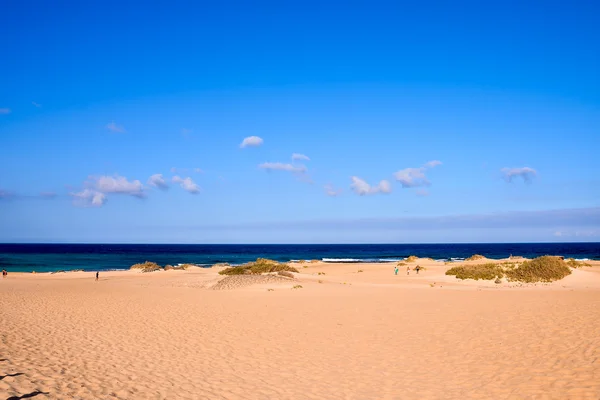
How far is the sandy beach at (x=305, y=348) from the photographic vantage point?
10.6 meters

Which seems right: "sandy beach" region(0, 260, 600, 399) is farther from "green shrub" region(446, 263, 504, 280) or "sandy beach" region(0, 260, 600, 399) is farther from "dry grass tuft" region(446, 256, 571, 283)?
"green shrub" region(446, 263, 504, 280)

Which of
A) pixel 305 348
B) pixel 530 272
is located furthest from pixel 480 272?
pixel 305 348

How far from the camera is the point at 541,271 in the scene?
40.2 m

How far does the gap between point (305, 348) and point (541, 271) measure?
33.6 meters

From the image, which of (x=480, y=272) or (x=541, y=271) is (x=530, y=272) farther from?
(x=480, y=272)

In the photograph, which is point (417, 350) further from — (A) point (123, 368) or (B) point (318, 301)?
(B) point (318, 301)

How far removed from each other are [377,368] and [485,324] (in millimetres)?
8100

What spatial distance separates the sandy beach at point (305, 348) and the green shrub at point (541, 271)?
12.5 metres

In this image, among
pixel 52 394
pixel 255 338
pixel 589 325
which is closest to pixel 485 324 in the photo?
pixel 589 325

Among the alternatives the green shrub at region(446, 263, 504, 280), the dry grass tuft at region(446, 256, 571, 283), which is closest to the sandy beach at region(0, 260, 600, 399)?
the dry grass tuft at region(446, 256, 571, 283)

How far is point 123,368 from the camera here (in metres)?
12.2

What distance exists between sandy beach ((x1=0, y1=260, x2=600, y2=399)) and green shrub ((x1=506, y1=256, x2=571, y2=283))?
41.1 feet

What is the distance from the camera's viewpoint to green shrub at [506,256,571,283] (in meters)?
39.1

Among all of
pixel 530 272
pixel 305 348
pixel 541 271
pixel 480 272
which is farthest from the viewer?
pixel 480 272
